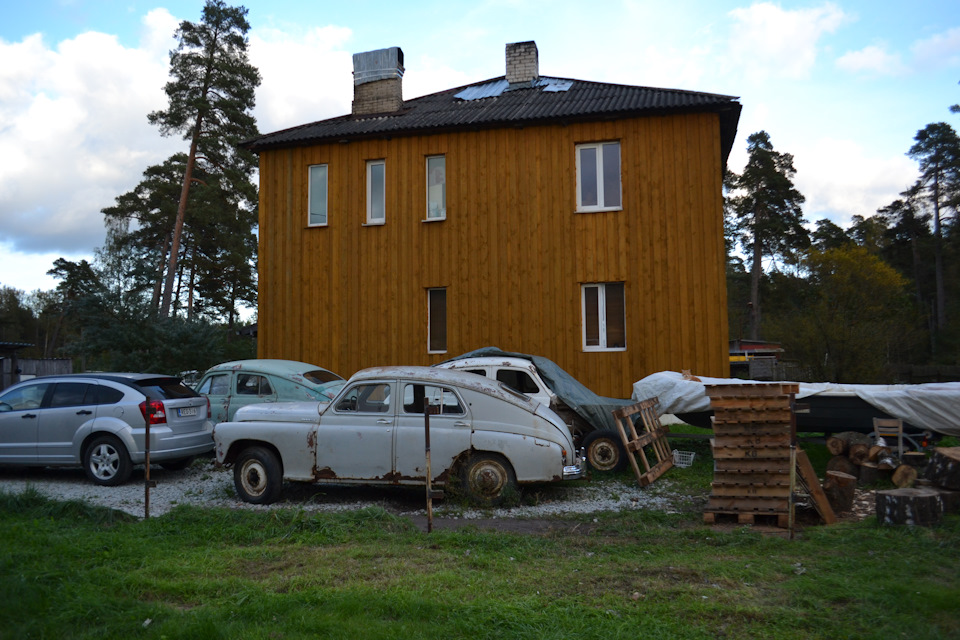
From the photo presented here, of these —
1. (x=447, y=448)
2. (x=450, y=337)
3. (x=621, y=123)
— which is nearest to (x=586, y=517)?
(x=447, y=448)

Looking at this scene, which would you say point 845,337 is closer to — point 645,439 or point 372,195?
point 372,195

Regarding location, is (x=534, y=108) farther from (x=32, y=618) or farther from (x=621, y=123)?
(x=32, y=618)

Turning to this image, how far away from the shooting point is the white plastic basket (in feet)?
36.6

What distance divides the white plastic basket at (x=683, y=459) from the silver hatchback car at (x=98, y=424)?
A: 7473mm

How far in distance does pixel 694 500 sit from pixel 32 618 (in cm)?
713

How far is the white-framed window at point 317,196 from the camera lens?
17.4 metres

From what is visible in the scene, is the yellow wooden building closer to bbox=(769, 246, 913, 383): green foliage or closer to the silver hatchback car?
the silver hatchback car

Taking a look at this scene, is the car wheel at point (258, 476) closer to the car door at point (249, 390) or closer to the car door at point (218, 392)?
the car door at point (249, 390)

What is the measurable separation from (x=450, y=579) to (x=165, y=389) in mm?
7194

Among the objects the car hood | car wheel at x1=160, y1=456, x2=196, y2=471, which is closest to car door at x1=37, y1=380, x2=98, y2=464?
car wheel at x1=160, y1=456, x2=196, y2=471

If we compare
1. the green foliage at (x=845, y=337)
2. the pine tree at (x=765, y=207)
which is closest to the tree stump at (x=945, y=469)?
the green foliage at (x=845, y=337)

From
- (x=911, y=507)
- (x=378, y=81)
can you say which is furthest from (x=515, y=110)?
(x=911, y=507)

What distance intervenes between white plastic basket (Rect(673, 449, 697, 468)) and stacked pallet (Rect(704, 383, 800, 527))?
3.14 metres

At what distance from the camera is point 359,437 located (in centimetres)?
852
